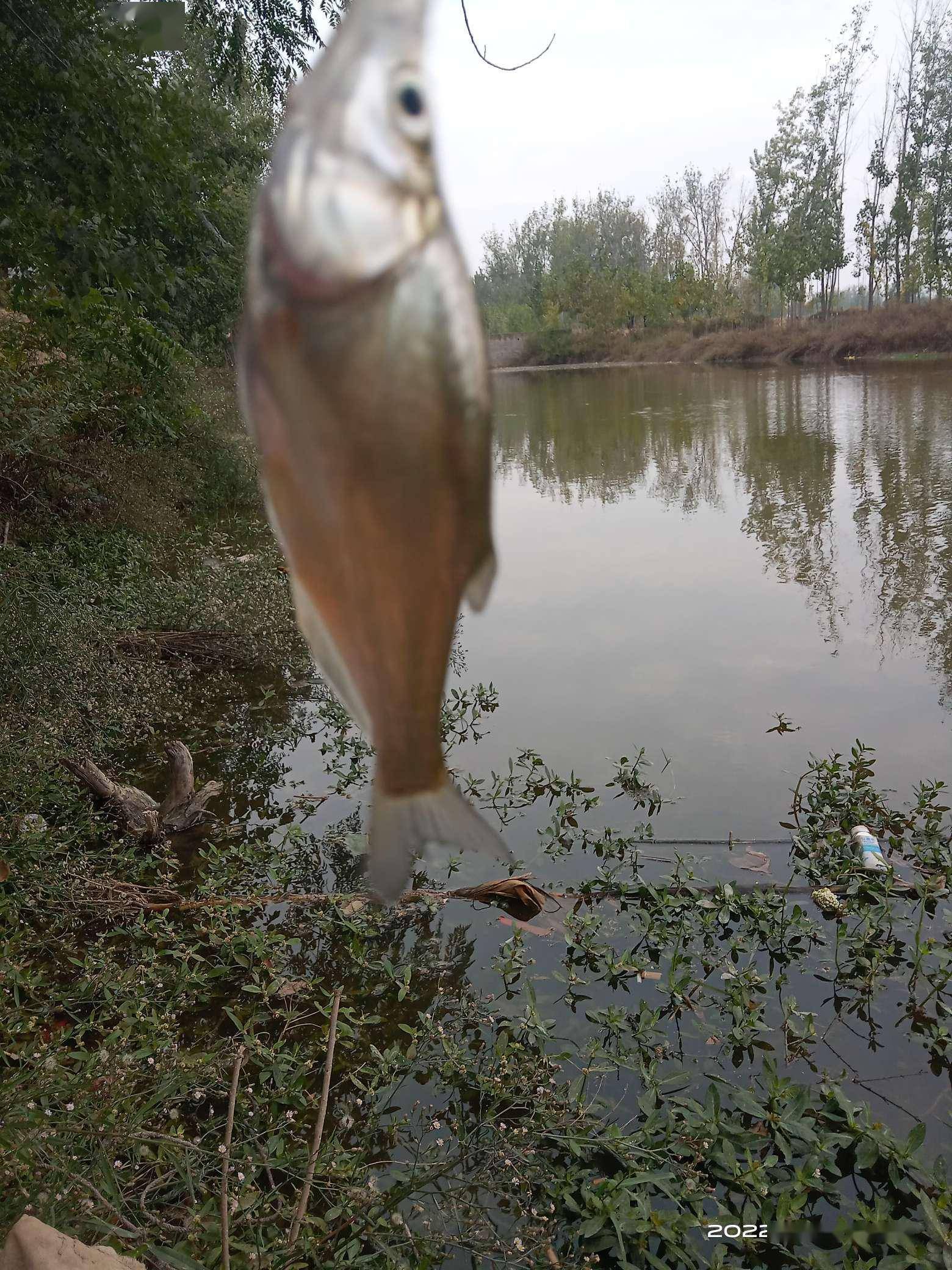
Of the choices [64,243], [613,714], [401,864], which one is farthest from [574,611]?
[401,864]

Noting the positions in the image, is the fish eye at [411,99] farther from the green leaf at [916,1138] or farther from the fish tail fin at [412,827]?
the green leaf at [916,1138]

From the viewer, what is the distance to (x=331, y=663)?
331mm

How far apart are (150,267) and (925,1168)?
3.08 meters

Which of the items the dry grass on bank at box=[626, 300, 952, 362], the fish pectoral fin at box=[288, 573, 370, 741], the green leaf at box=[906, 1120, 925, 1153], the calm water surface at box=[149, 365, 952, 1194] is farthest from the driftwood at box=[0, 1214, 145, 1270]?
the dry grass on bank at box=[626, 300, 952, 362]

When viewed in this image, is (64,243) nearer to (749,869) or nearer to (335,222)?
(335,222)

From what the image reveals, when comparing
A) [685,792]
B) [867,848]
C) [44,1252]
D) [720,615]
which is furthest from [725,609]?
[44,1252]

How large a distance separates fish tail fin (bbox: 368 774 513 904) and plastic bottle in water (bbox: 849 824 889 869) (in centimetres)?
382

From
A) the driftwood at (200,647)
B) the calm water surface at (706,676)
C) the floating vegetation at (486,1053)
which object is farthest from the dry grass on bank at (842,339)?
the floating vegetation at (486,1053)

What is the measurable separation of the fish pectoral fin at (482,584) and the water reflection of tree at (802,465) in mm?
66

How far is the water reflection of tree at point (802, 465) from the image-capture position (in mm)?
7391

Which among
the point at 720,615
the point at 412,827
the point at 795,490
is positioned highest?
the point at 412,827

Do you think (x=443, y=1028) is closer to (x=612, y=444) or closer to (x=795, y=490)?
(x=795, y=490)

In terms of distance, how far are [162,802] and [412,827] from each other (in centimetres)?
438

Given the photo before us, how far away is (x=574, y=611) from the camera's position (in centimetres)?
723
